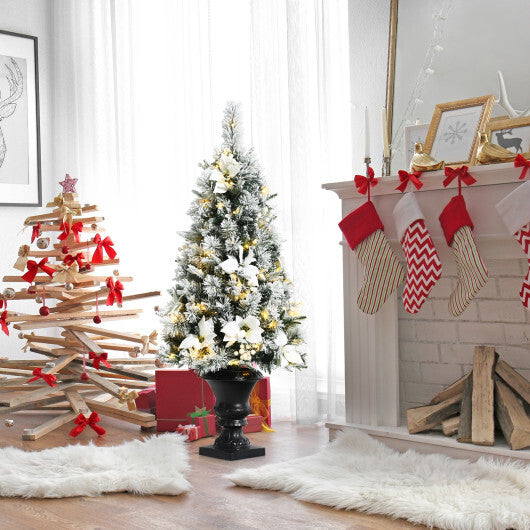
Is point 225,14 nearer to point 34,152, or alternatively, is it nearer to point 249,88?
point 249,88

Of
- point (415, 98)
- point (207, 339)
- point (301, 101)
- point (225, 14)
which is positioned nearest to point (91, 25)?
point (225, 14)

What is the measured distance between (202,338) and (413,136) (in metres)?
1.06

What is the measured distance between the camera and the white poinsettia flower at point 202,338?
262 cm

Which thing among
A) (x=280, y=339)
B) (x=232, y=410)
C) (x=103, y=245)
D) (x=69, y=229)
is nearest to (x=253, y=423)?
(x=232, y=410)

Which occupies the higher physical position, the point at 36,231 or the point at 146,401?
the point at 36,231

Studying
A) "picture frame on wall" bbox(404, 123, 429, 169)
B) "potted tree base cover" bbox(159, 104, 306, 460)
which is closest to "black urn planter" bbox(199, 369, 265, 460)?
"potted tree base cover" bbox(159, 104, 306, 460)

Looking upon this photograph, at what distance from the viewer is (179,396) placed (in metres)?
3.13

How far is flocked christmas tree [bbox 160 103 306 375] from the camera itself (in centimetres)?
264

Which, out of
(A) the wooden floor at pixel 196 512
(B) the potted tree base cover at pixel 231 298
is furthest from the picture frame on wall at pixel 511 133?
(A) the wooden floor at pixel 196 512

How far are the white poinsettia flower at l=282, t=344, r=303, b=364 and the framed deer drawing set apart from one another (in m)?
2.49

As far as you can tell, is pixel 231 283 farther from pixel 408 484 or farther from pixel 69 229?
pixel 69 229

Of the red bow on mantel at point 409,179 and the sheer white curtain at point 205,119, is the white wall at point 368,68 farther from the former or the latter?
the red bow on mantel at point 409,179

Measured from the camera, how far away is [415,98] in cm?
296

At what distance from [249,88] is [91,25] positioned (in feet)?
4.51
